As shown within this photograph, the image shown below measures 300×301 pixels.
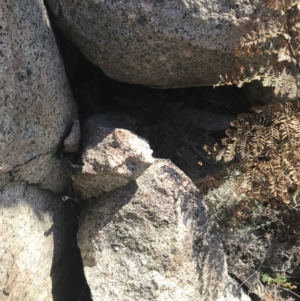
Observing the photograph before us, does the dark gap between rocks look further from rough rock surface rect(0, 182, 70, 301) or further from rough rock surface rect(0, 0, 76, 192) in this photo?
rough rock surface rect(0, 0, 76, 192)

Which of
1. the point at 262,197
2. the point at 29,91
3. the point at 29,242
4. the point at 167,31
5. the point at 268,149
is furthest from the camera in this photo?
the point at 262,197

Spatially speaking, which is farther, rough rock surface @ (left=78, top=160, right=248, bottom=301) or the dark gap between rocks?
the dark gap between rocks

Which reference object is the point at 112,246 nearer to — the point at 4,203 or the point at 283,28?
the point at 4,203

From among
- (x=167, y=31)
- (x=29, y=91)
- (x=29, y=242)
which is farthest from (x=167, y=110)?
(x=29, y=242)

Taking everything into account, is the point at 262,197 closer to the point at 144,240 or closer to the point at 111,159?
the point at 144,240

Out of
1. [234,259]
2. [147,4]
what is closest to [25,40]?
[147,4]

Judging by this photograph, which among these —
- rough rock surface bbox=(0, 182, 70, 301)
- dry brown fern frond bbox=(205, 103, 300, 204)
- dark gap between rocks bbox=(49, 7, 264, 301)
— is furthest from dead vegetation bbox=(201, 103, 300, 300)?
rough rock surface bbox=(0, 182, 70, 301)
